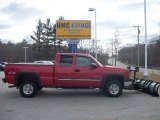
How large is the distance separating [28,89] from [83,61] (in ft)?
8.90

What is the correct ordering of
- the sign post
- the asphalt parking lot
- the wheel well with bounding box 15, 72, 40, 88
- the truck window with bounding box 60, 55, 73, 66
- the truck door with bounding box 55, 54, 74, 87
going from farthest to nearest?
the sign post → the truck window with bounding box 60, 55, 73, 66 → the truck door with bounding box 55, 54, 74, 87 → the wheel well with bounding box 15, 72, 40, 88 → the asphalt parking lot

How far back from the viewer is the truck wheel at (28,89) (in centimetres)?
1508

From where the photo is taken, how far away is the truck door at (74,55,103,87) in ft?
50.1

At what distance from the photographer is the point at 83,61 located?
15.5 m

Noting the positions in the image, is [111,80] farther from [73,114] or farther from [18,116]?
[18,116]

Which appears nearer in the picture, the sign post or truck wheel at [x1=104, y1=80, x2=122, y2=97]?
truck wheel at [x1=104, y1=80, x2=122, y2=97]

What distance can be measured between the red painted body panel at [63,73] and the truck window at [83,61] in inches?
5.6

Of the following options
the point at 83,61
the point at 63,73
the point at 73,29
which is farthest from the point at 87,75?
the point at 73,29

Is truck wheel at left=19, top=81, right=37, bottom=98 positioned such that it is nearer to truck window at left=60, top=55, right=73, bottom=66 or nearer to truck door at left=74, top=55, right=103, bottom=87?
truck window at left=60, top=55, right=73, bottom=66

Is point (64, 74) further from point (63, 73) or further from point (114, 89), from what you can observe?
point (114, 89)

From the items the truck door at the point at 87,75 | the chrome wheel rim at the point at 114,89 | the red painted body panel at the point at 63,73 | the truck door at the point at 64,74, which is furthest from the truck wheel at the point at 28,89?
the chrome wheel rim at the point at 114,89

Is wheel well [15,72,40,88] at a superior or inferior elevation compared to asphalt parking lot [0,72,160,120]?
superior

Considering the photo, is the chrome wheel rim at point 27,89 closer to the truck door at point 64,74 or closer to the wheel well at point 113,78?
the truck door at point 64,74

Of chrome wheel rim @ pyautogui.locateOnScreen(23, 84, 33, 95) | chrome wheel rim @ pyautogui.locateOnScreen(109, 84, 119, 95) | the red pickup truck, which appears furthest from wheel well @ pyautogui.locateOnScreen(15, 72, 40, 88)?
chrome wheel rim @ pyautogui.locateOnScreen(109, 84, 119, 95)
